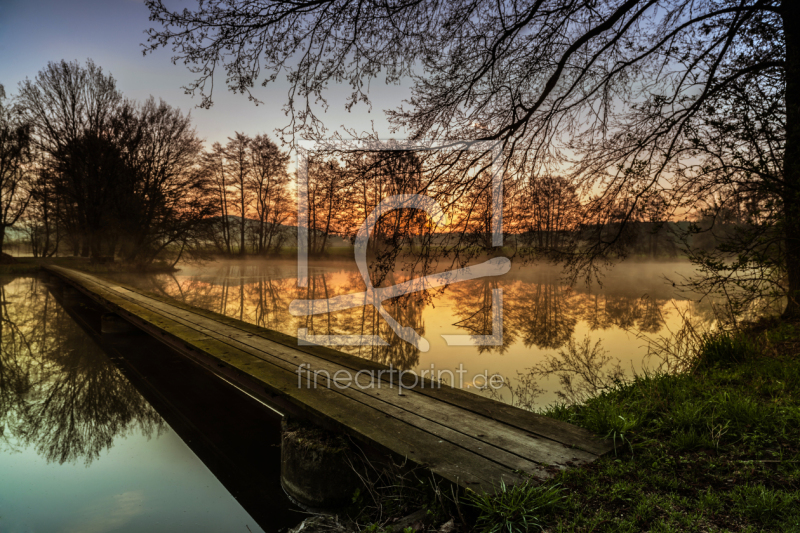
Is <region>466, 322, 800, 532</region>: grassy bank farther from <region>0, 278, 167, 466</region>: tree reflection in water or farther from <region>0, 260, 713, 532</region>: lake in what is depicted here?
<region>0, 278, 167, 466</region>: tree reflection in water

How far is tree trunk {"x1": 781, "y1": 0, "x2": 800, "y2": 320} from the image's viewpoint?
3484 mm

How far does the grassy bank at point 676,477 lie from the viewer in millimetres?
1545

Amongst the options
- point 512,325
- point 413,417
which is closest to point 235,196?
point 512,325

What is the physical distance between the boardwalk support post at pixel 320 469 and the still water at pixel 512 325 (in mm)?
1739

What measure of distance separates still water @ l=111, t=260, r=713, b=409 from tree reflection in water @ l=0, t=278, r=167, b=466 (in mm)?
2556

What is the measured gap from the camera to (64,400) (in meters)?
4.48

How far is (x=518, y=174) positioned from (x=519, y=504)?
3513 mm

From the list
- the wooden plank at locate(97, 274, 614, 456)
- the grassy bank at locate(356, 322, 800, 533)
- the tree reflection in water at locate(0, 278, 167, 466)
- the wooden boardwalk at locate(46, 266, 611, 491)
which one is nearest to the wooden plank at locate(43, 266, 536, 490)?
the wooden boardwalk at locate(46, 266, 611, 491)

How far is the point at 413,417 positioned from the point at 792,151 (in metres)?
4.09

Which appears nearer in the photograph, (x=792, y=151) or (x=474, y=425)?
(x=474, y=425)

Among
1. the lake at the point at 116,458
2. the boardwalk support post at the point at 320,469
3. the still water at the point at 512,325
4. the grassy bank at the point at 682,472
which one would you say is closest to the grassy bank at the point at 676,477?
the grassy bank at the point at 682,472

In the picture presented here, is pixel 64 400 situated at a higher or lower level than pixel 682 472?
lower

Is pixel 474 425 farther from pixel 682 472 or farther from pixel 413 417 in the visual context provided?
pixel 682 472

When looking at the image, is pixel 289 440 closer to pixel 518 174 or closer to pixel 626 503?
pixel 626 503
